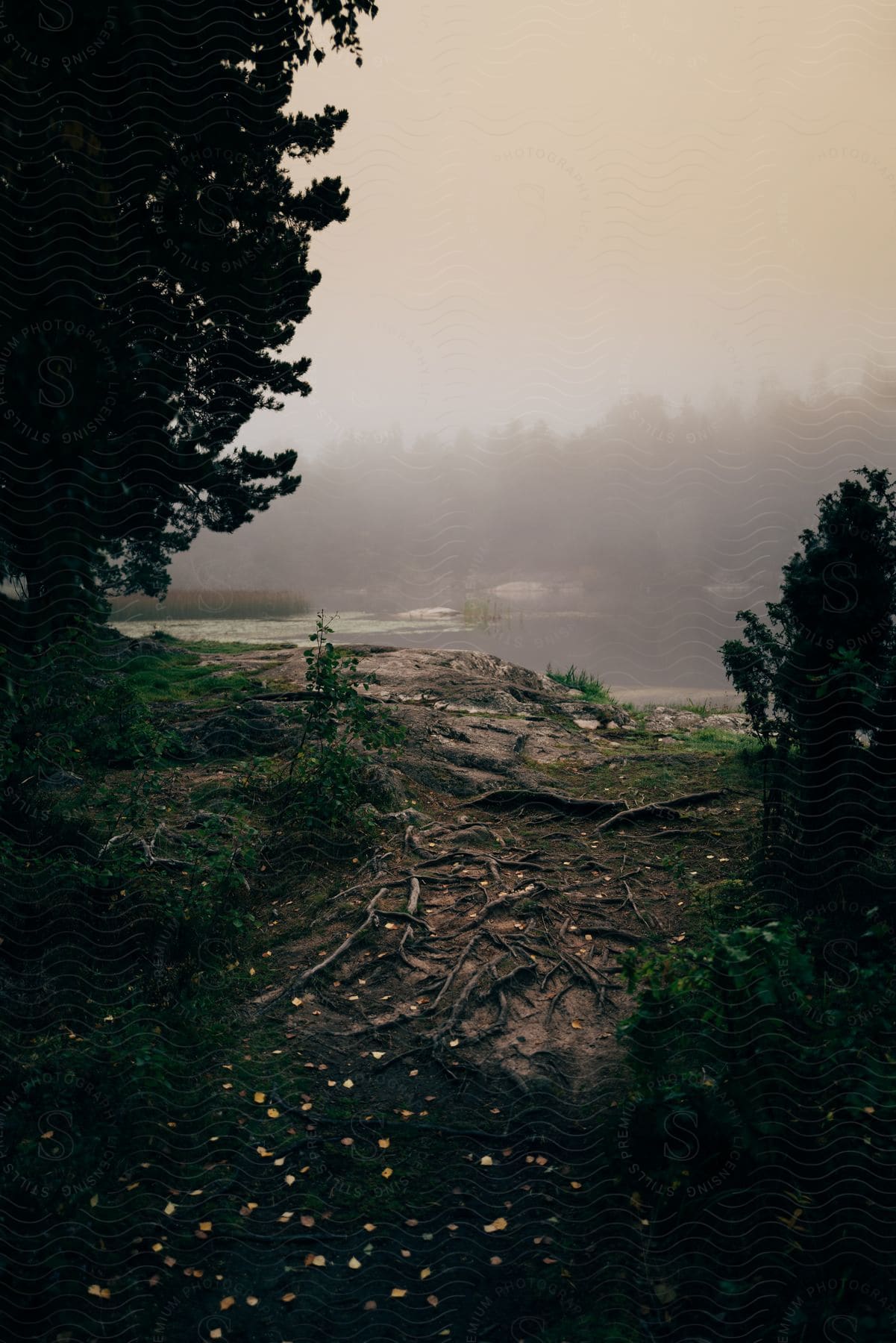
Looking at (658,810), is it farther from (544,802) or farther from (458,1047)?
(458,1047)

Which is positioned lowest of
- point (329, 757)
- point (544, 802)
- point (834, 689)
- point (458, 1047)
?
point (458, 1047)

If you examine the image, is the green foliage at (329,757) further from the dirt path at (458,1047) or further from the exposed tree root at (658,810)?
the exposed tree root at (658,810)

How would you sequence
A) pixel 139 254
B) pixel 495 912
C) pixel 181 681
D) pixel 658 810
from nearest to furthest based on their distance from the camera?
pixel 495 912, pixel 139 254, pixel 658 810, pixel 181 681

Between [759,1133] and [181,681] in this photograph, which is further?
[181,681]

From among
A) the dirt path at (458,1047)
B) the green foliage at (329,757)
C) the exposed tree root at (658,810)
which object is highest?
the green foliage at (329,757)

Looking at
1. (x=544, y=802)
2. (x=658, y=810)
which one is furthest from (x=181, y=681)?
(x=658, y=810)

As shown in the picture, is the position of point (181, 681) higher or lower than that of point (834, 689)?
lower

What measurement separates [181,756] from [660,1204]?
8.93 meters

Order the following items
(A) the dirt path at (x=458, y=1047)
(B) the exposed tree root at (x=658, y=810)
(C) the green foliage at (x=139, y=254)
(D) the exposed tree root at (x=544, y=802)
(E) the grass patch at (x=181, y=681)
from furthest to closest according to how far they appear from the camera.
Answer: (E) the grass patch at (x=181, y=681)
(D) the exposed tree root at (x=544, y=802)
(B) the exposed tree root at (x=658, y=810)
(C) the green foliage at (x=139, y=254)
(A) the dirt path at (x=458, y=1047)

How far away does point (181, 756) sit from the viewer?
450 inches

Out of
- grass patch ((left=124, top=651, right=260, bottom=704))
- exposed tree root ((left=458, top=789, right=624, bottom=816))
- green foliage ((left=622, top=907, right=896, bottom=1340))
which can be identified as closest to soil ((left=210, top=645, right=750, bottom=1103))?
exposed tree root ((left=458, top=789, right=624, bottom=816))

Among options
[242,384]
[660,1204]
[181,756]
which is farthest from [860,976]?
[242,384]

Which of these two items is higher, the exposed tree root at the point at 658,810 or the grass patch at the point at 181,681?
the grass patch at the point at 181,681

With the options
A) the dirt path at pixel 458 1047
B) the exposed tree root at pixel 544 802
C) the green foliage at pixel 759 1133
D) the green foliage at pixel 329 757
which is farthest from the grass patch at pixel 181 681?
the green foliage at pixel 759 1133
